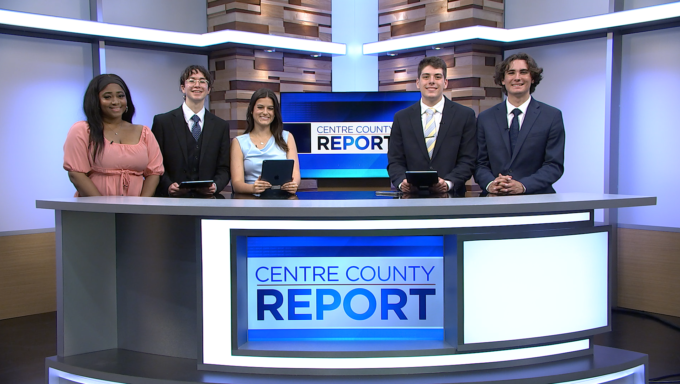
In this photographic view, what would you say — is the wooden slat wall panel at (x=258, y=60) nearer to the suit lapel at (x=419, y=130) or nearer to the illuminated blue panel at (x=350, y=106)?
the illuminated blue panel at (x=350, y=106)

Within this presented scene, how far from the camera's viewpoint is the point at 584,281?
2441 mm

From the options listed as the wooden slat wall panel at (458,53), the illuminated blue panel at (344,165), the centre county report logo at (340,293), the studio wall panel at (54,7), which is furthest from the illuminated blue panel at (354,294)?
the studio wall panel at (54,7)

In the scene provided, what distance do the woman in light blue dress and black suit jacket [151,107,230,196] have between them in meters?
0.10

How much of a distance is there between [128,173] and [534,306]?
2019 millimetres

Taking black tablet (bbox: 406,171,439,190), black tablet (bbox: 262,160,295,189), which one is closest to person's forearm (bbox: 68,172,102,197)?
black tablet (bbox: 262,160,295,189)

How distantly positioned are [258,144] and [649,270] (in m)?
3.32

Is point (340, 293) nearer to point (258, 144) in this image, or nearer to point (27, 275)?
point (258, 144)

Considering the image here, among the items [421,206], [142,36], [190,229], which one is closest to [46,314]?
[142,36]

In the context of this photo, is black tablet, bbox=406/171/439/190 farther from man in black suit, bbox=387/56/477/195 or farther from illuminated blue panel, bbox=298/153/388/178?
illuminated blue panel, bbox=298/153/388/178

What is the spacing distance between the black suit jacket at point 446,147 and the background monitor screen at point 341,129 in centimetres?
153

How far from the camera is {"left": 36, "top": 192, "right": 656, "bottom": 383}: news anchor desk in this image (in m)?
2.23

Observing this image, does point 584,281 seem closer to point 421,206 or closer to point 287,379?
point 421,206

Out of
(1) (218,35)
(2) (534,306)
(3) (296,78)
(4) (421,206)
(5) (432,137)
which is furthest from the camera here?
(3) (296,78)

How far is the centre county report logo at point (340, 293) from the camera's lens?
2359mm
